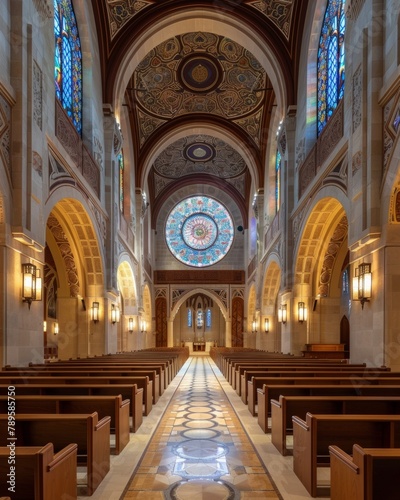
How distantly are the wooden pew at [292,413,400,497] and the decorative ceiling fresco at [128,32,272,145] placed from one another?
19.0m

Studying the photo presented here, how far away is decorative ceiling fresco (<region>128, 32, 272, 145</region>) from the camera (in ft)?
Answer: 68.8

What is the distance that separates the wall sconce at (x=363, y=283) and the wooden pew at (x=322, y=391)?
3.37 m

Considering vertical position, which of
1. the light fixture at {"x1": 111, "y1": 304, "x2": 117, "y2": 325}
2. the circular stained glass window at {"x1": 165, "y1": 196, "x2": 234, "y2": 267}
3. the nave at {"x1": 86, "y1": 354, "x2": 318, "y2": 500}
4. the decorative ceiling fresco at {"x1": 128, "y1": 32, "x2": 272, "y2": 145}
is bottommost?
the nave at {"x1": 86, "y1": 354, "x2": 318, "y2": 500}

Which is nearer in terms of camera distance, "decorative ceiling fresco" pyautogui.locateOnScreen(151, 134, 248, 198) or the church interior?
the church interior

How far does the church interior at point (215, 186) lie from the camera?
5.00 metres

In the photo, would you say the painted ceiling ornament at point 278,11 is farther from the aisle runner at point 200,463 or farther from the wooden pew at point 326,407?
the wooden pew at point 326,407

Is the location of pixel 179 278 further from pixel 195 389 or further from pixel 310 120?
pixel 195 389

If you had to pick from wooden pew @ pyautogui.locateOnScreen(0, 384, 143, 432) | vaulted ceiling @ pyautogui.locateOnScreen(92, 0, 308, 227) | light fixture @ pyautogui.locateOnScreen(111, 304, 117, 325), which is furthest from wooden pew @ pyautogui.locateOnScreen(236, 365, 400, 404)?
vaulted ceiling @ pyautogui.locateOnScreen(92, 0, 308, 227)

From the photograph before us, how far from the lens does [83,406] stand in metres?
5.14

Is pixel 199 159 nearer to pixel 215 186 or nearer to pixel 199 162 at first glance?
pixel 199 162

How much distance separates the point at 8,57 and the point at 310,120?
9.50 m

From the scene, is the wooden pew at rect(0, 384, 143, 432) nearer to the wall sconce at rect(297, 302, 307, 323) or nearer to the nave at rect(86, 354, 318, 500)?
the nave at rect(86, 354, 318, 500)

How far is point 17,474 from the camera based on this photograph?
2.94 m

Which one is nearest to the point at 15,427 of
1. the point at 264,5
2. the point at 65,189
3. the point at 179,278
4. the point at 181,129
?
the point at 65,189
